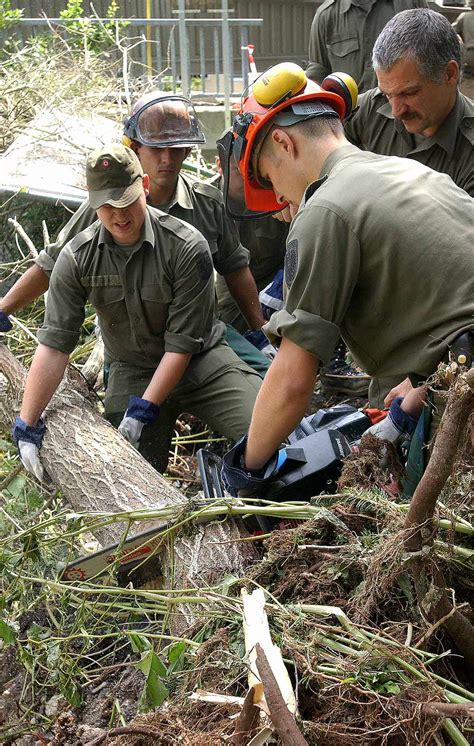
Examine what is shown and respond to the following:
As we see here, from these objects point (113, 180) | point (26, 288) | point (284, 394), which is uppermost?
point (113, 180)

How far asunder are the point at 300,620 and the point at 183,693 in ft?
1.11

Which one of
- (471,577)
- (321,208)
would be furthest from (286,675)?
(321,208)

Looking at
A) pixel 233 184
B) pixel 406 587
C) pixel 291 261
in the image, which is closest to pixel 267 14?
pixel 233 184

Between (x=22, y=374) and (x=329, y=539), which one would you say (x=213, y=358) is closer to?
(x=22, y=374)

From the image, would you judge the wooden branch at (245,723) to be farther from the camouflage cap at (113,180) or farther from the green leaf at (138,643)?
the camouflage cap at (113,180)

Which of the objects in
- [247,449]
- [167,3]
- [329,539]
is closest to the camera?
[329,539]

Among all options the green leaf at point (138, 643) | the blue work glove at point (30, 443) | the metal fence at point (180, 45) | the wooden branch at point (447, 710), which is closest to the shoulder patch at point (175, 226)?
the blue work glove at point (30, 443)

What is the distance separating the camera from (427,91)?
3.73 metres

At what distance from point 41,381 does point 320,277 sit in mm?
1912

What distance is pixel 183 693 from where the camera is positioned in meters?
2.05

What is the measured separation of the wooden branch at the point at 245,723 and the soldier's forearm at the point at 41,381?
2419mm

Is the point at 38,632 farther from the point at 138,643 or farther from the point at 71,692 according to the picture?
the point at 138,643

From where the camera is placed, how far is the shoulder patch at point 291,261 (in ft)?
8.24

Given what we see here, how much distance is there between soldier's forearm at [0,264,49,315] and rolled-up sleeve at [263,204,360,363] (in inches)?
97.8
